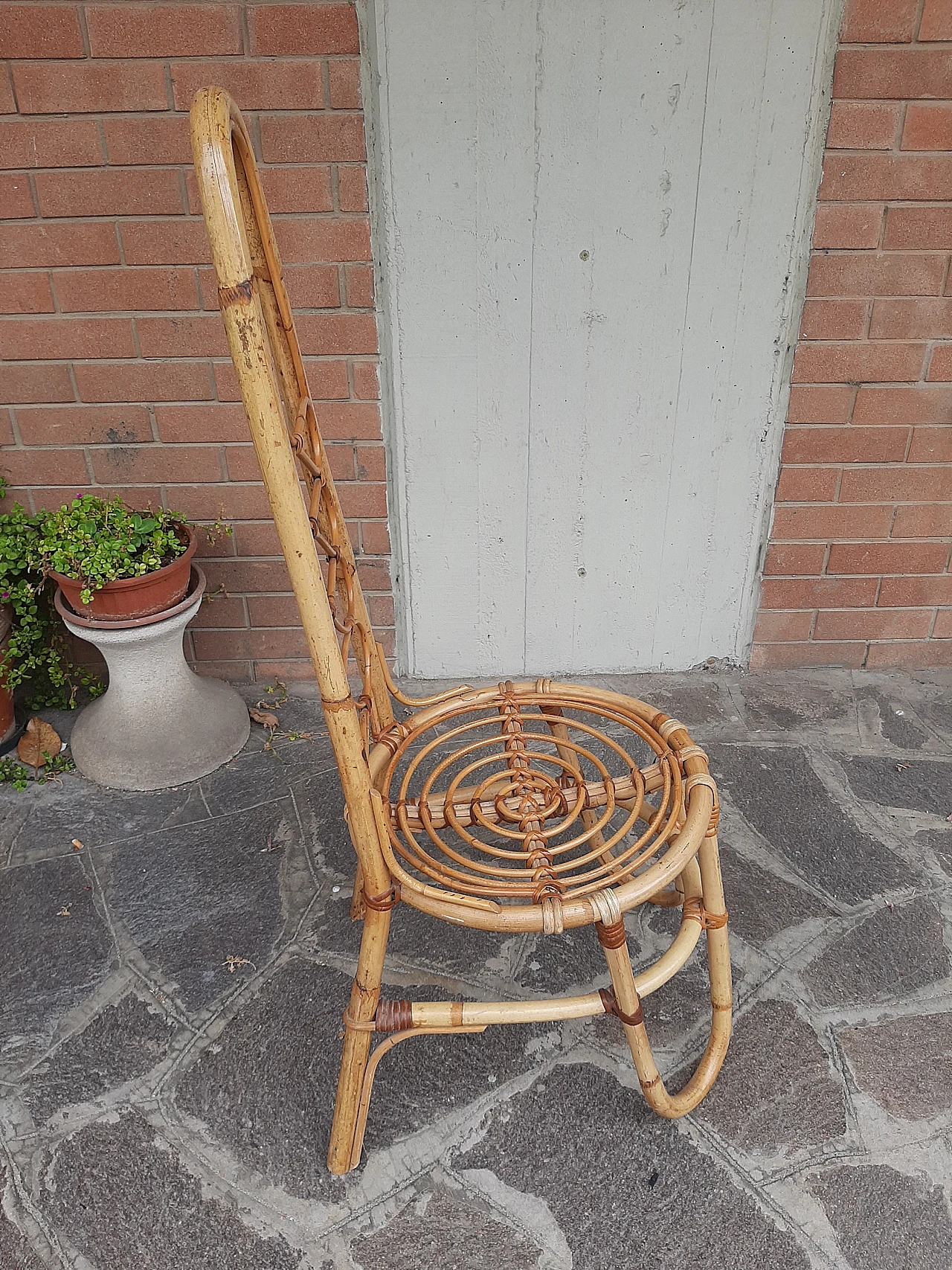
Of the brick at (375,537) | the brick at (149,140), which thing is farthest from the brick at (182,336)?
the brick at (375,537)

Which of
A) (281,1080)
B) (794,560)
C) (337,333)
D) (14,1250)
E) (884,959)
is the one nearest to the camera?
(14,1250)

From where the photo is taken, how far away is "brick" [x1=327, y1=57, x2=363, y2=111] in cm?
197

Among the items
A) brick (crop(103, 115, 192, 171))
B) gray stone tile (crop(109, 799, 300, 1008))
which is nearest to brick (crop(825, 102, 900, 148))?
brick (crop(103, 115, 192, 171))

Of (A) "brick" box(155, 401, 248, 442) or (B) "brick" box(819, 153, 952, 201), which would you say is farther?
(A) "brick" box(155, 401, 248, 442)

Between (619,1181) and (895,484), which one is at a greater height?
(895,484)

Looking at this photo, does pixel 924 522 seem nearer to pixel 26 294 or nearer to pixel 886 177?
pixel 886 177

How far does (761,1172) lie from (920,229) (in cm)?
199

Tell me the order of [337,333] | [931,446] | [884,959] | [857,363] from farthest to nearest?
[931,446], [857,363], [337,333], [884,959]

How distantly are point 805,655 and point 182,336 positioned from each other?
72.7 inches

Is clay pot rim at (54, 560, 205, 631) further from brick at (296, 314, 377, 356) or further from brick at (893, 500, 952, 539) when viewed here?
brick at (893, 500, 952, 539)

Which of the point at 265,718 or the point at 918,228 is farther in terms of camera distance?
the point at 265,718

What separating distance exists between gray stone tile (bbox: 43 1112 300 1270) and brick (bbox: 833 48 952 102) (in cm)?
242

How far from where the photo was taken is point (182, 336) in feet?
7.22

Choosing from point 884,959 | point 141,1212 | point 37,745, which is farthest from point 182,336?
point 884,959
